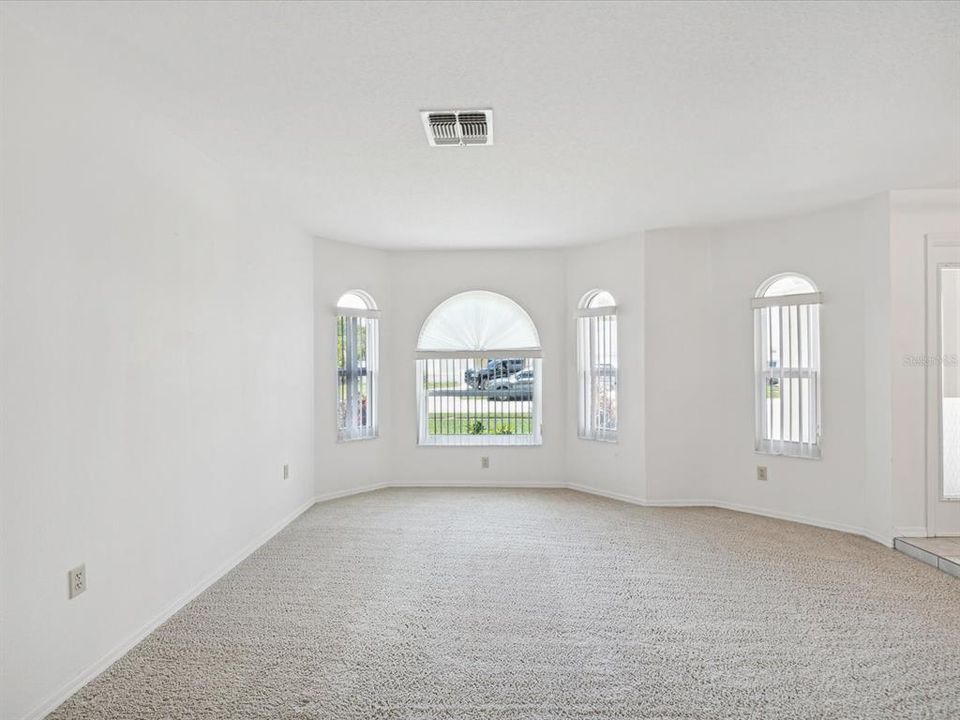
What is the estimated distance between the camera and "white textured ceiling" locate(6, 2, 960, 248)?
205cm

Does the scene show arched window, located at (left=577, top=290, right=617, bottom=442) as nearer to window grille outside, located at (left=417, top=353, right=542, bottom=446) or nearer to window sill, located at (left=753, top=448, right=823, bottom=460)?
window grille outside, located at (left=417, top=353, right=542, bottom=446)

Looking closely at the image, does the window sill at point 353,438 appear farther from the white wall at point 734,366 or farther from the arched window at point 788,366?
the arched window at point 788,366

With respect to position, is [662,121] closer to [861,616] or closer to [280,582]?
[861,616]

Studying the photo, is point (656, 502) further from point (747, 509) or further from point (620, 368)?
point (620, 368)

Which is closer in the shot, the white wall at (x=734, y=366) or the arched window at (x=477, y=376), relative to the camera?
the white wall at (x=734, y=366)

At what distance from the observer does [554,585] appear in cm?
352

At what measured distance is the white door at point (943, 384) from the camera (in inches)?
166

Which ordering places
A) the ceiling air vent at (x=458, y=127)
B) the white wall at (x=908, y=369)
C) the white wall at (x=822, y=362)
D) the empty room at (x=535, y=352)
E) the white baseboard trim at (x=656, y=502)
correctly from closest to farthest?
the empty room at (x=535, y=352) < the ceiling air vent at (x=458, y=127) < the white wall at (x=908, y=369) < the white wall at (x=822, y=362) < the white baseboard trim at (x=656, y=502)

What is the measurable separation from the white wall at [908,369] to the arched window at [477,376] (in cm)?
315

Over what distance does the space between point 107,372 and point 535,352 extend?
4229mm

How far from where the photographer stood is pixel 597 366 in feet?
19.4

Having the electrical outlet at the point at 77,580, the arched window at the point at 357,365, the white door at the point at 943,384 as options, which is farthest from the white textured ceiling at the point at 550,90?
the electrical outlet at the point at 77,580

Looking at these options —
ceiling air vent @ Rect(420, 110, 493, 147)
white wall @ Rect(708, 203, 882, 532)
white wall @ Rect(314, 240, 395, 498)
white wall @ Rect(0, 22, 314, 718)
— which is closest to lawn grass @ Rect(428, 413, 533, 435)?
white wall @ Rect(314, 240, 395, 498)

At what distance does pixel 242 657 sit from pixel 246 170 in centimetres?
274
